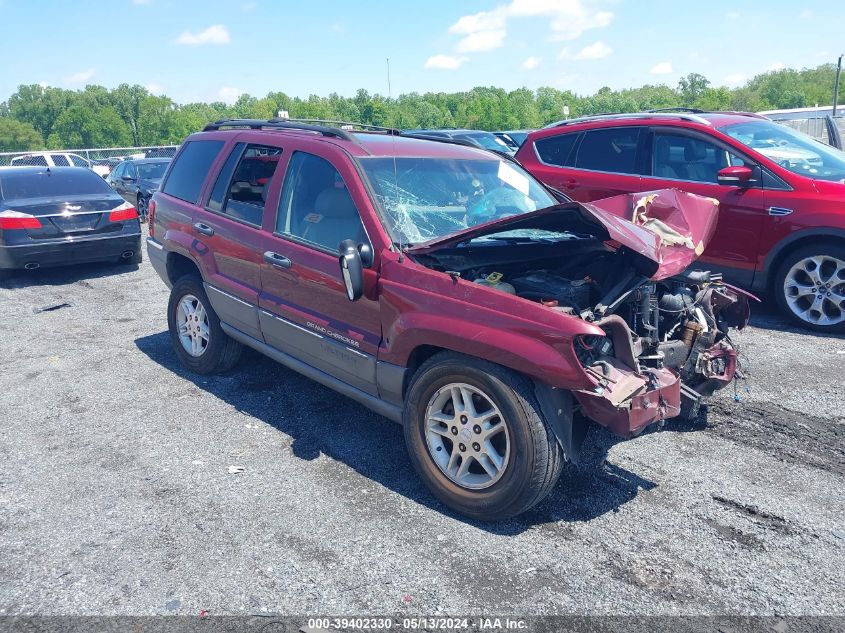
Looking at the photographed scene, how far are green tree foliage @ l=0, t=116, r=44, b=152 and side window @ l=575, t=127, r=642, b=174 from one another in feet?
285

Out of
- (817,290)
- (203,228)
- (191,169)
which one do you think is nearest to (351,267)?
(203,228)

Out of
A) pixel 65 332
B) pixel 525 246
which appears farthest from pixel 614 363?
pixel 65 332

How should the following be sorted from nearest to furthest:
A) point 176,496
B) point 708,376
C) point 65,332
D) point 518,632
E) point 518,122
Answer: point 518,632 → point 176,496 → point 708,376 → point 65,332 → point 518,122

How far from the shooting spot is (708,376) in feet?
13.8

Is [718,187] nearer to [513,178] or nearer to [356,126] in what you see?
[513,178]

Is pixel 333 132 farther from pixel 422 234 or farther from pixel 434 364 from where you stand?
pixel 434 364

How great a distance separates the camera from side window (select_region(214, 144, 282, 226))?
4.91m

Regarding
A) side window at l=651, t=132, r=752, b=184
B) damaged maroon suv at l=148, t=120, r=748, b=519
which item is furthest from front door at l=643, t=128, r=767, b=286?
damaged maroon suv at l=148, t=120, r=748, b=519

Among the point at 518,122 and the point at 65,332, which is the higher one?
the point at 518,122

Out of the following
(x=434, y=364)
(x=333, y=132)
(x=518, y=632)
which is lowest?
(x=518, y=632)

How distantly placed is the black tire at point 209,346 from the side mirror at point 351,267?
2.09 m

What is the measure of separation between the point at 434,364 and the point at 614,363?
924mm

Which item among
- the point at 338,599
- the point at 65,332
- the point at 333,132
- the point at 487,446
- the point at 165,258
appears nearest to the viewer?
the point at 338,599

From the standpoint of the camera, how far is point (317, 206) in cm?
446
